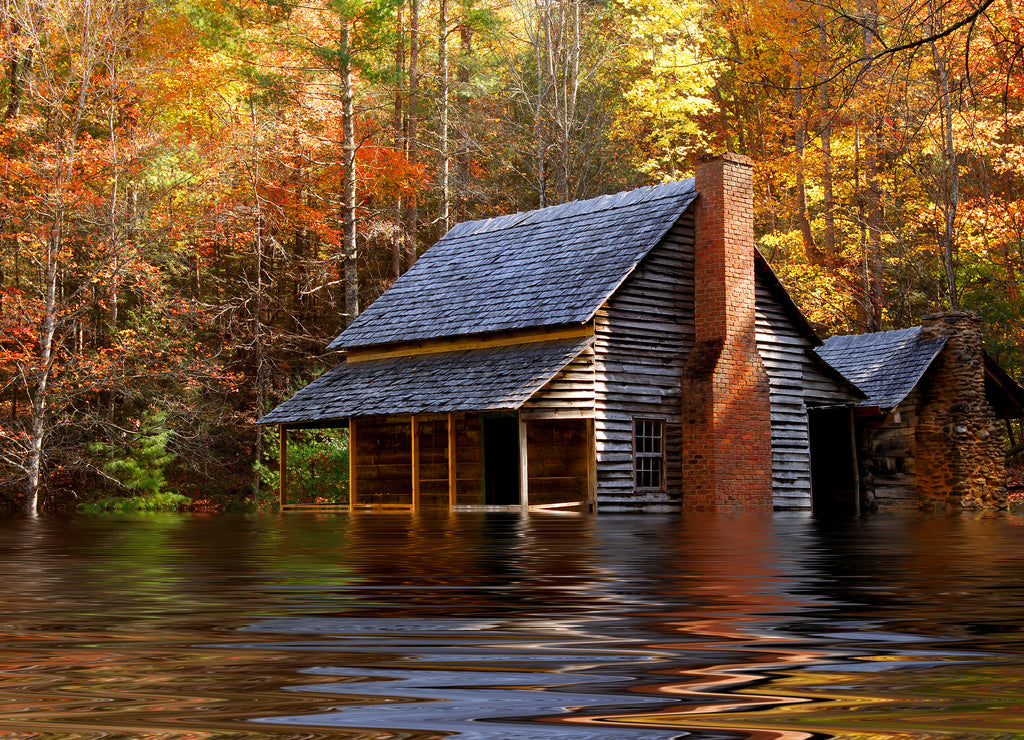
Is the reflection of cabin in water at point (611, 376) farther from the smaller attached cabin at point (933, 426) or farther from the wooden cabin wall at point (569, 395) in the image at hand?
the smaller attached cabin at point (933, 426)

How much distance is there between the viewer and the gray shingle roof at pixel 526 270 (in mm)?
25188

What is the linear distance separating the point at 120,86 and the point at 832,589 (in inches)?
1233

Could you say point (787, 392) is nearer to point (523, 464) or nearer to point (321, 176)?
point (523, 464)

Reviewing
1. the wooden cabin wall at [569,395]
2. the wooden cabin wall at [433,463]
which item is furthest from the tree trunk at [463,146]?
the wooden cabin wall at [569,395]

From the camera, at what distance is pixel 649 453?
82.6 ft

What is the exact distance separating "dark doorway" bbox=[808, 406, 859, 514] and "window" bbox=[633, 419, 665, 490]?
6367mm

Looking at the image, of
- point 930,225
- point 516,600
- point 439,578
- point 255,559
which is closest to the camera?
point 516,600

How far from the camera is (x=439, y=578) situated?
22.0 feet

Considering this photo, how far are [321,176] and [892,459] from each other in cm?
2176

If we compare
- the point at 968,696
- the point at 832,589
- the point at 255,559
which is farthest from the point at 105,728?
the point at 255,559

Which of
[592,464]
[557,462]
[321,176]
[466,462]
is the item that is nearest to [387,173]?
[321,176]

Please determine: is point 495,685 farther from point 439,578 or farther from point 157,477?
point 157,477

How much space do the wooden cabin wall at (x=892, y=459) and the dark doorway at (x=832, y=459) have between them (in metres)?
0.42

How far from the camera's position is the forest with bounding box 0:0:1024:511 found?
32.0 meters
